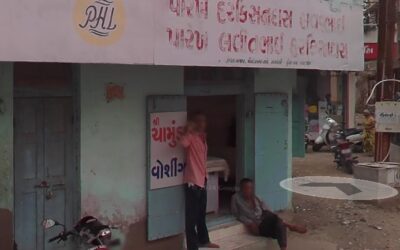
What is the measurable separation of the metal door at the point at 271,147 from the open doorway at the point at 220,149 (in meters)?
0.33

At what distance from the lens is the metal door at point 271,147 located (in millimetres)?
7996

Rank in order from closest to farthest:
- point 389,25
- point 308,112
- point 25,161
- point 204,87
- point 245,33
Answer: point 25,161 → point 245,33 → point 204,87 → point 389,25 → point 308,112

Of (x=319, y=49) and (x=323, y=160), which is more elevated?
(x=319, y=49)

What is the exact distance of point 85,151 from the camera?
19.3ft

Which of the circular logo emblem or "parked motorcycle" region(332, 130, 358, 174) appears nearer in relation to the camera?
the circular logo emblem

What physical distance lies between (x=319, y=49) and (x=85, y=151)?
3.06m

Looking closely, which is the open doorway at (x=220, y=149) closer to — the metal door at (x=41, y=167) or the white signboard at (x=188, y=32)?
the white signboard at (x=188, y=32)

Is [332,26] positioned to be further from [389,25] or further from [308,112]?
[308,112]

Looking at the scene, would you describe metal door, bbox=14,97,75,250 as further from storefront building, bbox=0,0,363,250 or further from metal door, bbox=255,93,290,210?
metal door, bbox=255,93,290,210

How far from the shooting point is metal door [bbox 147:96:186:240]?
21.3 ft

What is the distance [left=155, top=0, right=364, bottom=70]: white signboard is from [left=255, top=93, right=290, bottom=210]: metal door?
1103 millimetres

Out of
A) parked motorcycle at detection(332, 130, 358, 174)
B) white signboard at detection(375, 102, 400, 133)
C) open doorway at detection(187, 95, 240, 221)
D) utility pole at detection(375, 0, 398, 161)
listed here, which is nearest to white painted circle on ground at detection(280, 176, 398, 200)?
utility pole at detection(375, 0, 398, 161)

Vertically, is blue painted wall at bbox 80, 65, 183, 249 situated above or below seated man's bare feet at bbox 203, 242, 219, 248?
above

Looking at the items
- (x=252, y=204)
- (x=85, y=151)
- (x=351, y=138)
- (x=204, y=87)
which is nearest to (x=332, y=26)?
(x=204, y=87)
